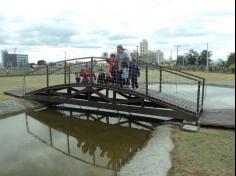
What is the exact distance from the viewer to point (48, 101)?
15367mm

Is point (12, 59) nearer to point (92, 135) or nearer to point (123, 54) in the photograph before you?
point (123, 54)

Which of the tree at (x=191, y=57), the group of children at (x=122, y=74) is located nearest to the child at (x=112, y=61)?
the group of children at (x=122, y=74)

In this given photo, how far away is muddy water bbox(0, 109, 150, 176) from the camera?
750 cm

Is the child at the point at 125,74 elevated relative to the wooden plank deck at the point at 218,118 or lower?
elevated

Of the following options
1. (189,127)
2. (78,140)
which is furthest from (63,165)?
(189,127)

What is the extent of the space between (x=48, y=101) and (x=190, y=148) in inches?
357

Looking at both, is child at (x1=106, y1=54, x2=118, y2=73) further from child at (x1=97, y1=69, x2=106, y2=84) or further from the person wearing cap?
child at (x1=97, y1=69, x2=106, y2=84)

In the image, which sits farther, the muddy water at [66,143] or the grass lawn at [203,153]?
the muddy water at [66,143]

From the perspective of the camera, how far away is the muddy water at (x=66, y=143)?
7504 millimetres

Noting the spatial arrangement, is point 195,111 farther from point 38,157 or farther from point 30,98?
point 30,98

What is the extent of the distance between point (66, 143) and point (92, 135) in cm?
121

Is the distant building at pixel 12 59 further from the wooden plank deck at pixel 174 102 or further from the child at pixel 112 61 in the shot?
the wooden plank deck at pixel 174 102

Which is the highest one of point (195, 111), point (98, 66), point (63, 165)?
point (98, 66)

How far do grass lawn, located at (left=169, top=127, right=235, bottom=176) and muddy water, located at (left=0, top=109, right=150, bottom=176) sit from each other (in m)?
1.33
